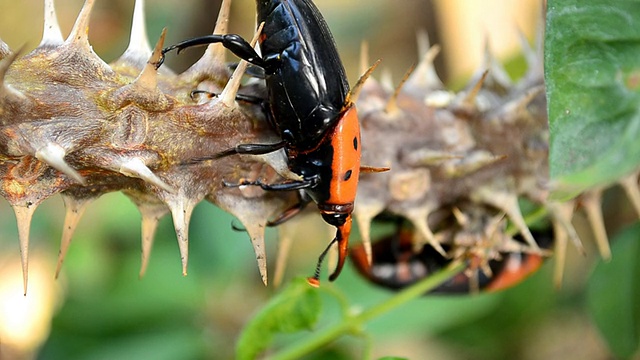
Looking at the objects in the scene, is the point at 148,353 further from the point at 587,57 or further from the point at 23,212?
the point at 587,57

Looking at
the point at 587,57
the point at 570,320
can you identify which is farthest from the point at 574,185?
the point at 570,320

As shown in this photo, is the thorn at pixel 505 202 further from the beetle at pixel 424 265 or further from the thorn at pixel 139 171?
the thorn at pixel 139 171

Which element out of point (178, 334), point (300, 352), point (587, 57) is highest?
point (587, 57)

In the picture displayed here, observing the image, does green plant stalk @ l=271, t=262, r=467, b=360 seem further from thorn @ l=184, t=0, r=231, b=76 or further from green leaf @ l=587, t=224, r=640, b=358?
thorn @ l=184, t=0, r=231, b=76

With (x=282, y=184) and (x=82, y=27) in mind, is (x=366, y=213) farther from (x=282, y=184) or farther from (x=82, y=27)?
(x=82, y=27)

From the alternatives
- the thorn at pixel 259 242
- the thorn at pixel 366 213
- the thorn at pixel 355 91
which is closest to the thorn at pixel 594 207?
the thorn at pixel 366 213

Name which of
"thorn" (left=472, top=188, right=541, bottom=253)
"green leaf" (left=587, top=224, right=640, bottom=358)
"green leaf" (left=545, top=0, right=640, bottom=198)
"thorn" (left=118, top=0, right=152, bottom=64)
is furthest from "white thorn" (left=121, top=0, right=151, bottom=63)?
"green leaf" (left=587, top=224, right=640, bottom=358)
